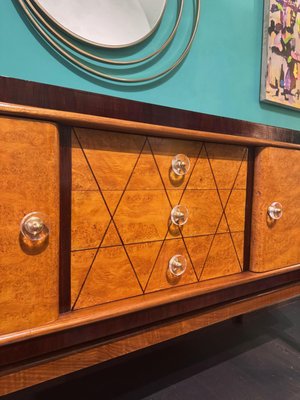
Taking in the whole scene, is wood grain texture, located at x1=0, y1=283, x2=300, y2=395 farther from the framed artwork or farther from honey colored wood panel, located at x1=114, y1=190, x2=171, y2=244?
the framed artwork

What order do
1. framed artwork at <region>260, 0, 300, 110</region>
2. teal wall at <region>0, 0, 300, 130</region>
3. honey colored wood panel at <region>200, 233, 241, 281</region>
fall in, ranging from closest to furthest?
honey colored wood panel at <region>200, 233, 241, 281</region> < teal wall at <region>0, 0, 300, 130</region> < framed artwork at <region>260, 0, 300, 110</region>

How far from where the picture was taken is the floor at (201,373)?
0.77 metres

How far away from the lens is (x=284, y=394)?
2.47 feet

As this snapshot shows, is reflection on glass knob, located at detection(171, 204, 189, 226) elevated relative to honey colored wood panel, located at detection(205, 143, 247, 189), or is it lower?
lower

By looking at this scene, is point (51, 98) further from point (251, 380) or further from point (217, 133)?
point (251, 380)

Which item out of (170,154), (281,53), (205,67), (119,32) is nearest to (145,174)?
(170,154)

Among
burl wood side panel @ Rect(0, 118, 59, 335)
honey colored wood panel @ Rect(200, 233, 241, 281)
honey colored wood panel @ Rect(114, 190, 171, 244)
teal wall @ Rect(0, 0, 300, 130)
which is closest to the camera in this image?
burl wood side panel @ Rect(0, 118, 59, 335)

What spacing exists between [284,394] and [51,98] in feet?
2.94

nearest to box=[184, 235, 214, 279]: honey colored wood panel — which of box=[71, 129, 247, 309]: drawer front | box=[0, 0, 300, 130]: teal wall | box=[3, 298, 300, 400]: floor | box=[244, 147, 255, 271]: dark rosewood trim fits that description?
box=[71, 129, 247, 309]: drawer front

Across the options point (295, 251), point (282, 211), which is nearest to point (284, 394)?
point (295, 251)

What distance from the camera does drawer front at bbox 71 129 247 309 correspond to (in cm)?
41

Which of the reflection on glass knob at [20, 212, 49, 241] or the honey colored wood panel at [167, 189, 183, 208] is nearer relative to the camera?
the reflection on glass knob at [20, 212, 49, 241]

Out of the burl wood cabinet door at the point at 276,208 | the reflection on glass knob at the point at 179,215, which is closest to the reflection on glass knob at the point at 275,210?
the burl wood cabinet door at the point at 276,208

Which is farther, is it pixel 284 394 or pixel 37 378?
pixel 284 394
